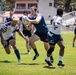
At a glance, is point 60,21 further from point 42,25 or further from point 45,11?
point 45,11

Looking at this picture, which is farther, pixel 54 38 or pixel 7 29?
pixel 7 29

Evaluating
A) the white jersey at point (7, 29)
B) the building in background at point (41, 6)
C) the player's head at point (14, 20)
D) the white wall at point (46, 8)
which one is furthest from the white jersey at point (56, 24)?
the white wall at point (46, 8)

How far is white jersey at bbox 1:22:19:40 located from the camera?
44.1 ft

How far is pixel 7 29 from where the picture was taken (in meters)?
13.6

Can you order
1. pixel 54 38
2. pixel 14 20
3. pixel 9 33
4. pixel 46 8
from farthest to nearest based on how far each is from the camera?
pixel 46 8, pixel 9 33, pixel 14 20, pixel 54 38

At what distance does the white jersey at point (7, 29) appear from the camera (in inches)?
529

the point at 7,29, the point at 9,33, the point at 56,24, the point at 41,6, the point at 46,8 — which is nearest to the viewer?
the point at 56,24

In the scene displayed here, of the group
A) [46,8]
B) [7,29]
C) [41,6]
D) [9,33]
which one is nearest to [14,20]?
[7,29]

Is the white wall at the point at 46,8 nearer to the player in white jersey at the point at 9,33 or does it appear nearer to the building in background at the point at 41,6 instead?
the building in background at the point at 41,6

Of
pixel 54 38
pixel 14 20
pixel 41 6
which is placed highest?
pixel 14 20

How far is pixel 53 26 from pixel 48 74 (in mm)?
2209

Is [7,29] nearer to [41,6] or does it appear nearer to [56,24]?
[56,24]

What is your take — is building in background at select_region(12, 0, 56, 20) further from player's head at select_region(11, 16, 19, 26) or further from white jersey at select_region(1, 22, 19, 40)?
player's head at select_region(11, 16, 19, 26)

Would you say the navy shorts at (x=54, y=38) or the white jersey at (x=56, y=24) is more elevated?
the white jersey at (x=56, y=24)
